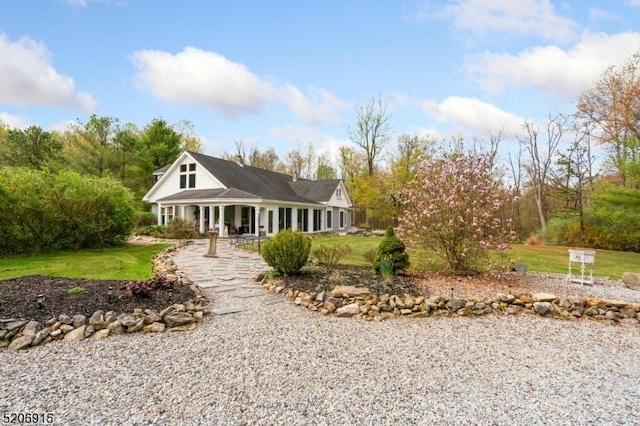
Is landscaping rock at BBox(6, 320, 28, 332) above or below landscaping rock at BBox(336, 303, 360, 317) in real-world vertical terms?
above

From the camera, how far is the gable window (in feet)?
73.0

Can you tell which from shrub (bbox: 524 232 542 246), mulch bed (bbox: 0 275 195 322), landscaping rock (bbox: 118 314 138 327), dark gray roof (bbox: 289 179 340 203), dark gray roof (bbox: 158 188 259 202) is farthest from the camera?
dark gray roof (bbox: 289 179 340 203)

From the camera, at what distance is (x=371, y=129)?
3297cm

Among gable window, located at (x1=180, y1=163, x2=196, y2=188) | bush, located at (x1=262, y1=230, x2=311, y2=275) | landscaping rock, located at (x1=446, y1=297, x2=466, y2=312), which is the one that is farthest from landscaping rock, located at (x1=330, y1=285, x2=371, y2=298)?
gable window, located at (x1=180, y1=163, x2=196, y2=188)

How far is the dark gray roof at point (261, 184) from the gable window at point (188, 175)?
79 cm

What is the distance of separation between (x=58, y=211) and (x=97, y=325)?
9.42 metres

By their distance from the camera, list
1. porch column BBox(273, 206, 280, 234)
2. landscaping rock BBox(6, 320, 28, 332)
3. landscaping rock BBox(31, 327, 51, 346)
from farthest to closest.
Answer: porch column BBox(273, 206, 280, 234)
landscaping rock BBox(6, 320, 28, 332)
landscaping rock BBox(31, 327, 51, 346)

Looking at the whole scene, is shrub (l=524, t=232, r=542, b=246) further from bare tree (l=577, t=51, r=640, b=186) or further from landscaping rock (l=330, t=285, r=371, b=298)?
landscaping rock (l=330, t=285, r=371, b=298)

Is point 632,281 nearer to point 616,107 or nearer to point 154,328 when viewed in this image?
point 154,328

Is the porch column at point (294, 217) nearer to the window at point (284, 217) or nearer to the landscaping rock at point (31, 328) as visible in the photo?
the window at point (284, 217)

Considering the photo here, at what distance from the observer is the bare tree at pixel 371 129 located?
32.4 metres

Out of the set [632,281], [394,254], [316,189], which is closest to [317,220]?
[316,189]

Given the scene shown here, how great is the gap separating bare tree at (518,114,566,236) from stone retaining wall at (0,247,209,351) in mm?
25741

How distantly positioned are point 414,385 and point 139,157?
31667 millimetres
